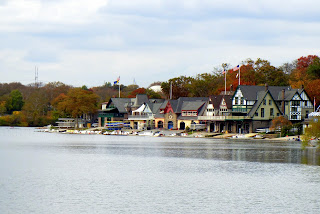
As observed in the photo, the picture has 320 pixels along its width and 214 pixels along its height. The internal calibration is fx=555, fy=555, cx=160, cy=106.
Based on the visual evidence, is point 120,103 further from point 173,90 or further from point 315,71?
point 315,71

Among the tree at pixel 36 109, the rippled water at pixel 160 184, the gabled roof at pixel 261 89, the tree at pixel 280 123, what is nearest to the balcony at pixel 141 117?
the gabled roof at pixel 261 89

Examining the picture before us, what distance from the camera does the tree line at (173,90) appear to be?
122438mm

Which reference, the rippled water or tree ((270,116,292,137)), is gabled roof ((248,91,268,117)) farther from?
the rippled water

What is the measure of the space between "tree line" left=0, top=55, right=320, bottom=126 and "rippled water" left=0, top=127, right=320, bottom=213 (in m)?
58.0

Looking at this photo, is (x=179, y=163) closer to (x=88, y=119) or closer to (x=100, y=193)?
(x=100, y=193)

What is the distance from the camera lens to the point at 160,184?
3838 centimetres

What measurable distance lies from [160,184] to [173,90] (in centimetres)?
10587

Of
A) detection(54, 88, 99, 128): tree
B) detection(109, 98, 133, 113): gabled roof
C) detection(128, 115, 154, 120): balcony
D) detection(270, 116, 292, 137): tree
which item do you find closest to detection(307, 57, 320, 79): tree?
detection(270, 116, 292, 137): tree

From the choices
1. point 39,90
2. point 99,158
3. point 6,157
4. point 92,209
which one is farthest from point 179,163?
point 39,90

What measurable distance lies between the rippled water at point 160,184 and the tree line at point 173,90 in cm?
5802

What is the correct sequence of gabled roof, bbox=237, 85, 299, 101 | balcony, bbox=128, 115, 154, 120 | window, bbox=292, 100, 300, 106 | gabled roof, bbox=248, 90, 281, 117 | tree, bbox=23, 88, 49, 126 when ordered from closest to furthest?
gabled roof, bbox=248, 90, 281, 117, window, bbox=292, 100, 300, 106, gabled roof, bbox=237, 85, 299, 101, balcony, bbox=128, 115, 154, 120, tree, bbox=23, 88, 49, 126

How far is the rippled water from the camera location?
100.0 feet

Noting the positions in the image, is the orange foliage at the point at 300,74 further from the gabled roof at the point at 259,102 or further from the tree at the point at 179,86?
the tree at the point at 179,86

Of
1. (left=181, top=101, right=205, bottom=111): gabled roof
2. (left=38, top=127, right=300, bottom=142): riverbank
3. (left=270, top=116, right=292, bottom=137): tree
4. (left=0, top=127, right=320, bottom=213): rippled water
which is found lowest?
(left=0, top=127, right=320, bottom=213): rippled water
